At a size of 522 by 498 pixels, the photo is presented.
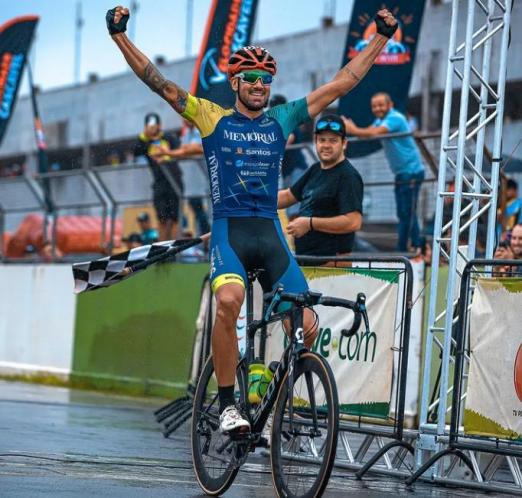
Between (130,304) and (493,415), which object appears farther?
(130,304)

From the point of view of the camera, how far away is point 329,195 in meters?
10.5

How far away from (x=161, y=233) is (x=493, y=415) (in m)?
8.17

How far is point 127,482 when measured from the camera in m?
7.82

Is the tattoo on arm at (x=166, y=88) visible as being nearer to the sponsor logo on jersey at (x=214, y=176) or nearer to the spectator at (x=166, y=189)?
the sponsor logo on jersey at (x=214, y=176)

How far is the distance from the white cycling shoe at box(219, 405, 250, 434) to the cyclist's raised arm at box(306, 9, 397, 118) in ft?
6.06

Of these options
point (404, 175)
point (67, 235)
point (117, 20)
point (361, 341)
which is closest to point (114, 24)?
point (117, 20)

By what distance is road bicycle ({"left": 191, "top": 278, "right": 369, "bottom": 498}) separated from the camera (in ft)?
22.3

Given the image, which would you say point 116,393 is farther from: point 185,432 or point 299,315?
point 299,315

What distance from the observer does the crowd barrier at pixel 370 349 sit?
9.32 metres

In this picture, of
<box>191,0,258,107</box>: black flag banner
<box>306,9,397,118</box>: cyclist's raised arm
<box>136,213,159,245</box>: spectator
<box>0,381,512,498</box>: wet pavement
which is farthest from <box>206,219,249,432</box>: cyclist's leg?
<box>191,0,258,107</box>: black flag banner

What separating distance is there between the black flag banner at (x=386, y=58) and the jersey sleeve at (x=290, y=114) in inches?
250

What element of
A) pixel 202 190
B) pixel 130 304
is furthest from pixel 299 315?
pixel 130 304

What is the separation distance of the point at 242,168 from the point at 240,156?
0.07 m

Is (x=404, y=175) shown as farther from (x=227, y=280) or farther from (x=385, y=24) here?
(x=227, y=280)
